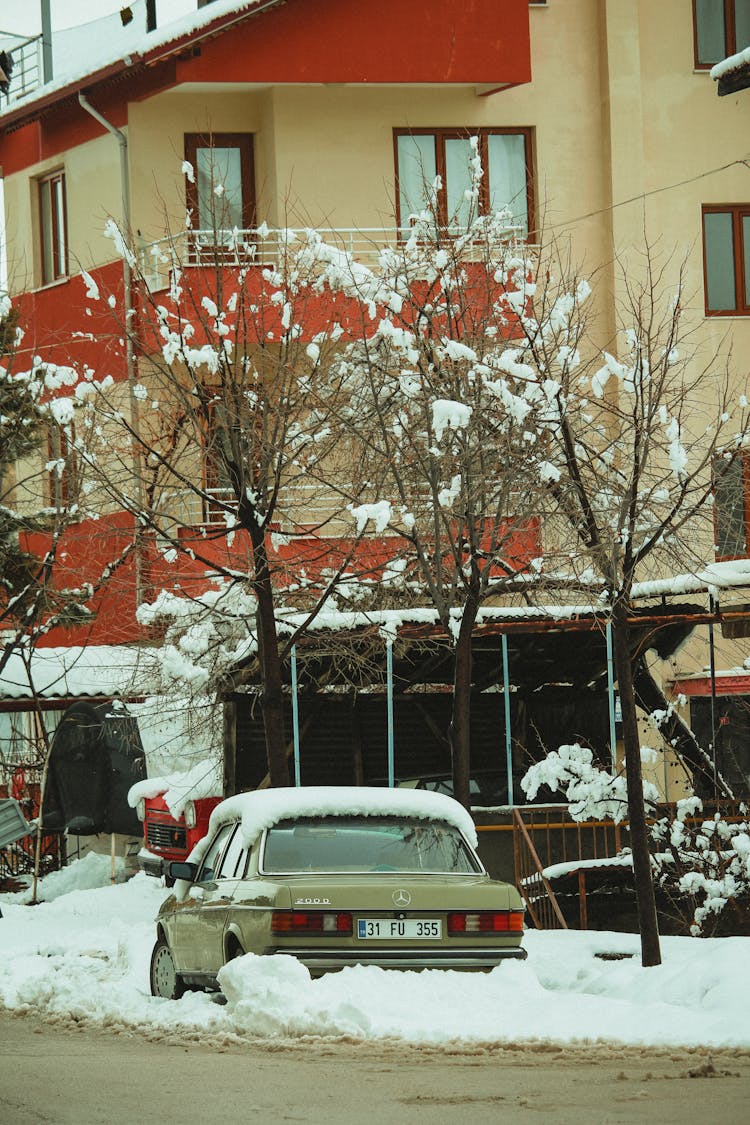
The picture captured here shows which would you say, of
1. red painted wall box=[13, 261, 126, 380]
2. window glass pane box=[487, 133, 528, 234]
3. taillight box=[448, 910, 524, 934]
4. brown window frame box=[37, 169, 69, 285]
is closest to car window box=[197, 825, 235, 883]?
taillight box=[448, 910, 524, 934]

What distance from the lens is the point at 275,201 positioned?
25125 mm

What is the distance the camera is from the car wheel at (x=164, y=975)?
38.0ft

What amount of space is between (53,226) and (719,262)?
10.3 meters

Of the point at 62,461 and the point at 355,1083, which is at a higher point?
the point at 62,461

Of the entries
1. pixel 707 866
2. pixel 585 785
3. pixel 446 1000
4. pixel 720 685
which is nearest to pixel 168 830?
pixel 585 785

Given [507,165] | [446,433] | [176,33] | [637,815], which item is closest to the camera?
[637,815]

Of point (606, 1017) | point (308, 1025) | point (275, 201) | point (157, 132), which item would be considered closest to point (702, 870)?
point (606, 1017)

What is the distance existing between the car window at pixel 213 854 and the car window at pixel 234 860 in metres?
0.13

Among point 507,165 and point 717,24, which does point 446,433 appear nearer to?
point 507,165

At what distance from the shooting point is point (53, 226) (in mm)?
28531

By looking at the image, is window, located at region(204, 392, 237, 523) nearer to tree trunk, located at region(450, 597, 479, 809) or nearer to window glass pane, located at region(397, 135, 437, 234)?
tree trunk, located at region(450, 597, 479, 809)

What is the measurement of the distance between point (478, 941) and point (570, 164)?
59.7 feet

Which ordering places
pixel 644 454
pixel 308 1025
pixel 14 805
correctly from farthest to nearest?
pixel 14 805 → pixel 644 454 → pixel 308 1025

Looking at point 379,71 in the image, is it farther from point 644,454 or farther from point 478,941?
point 478,941
